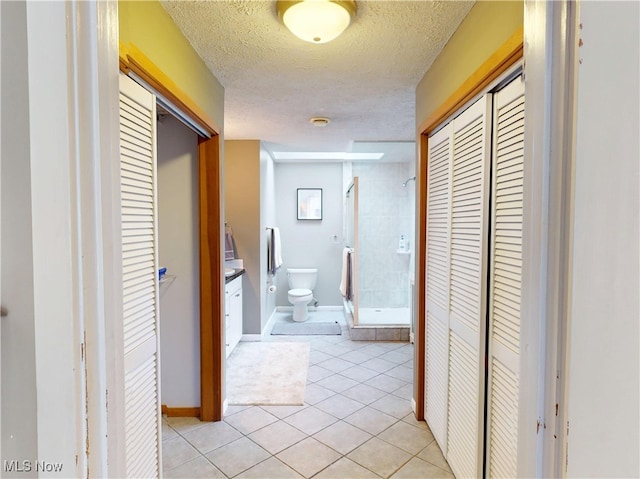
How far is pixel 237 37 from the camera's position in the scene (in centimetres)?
177

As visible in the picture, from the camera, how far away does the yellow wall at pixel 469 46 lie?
125cm

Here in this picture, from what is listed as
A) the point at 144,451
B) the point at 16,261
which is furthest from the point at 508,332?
the point at 144,451

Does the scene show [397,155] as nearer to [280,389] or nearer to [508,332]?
[280,389]

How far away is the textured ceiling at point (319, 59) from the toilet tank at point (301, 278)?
235cm

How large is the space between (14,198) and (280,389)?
268 centimetres

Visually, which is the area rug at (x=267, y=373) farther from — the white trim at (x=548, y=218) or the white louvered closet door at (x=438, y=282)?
the white trim at (x=548, y=218)

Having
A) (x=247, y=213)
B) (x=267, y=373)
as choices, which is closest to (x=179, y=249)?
(x=267, y=373)

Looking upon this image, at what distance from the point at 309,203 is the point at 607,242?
4.96m

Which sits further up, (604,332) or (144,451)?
(604,332)

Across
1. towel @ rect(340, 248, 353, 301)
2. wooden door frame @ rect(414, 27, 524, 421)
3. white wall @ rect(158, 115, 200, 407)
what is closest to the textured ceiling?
wooden door frame @ rect(414, 27, 524, 421)

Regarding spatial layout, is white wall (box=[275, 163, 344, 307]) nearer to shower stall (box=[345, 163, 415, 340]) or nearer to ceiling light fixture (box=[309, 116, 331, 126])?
shower stall (box=[345, 163, 415, 340])

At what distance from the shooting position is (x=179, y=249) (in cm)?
241

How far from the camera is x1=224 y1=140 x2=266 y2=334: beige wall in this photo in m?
3.97

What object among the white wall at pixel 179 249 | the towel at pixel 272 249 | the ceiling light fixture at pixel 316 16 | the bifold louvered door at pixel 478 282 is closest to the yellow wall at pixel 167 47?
the white wall at pixel 179 249
